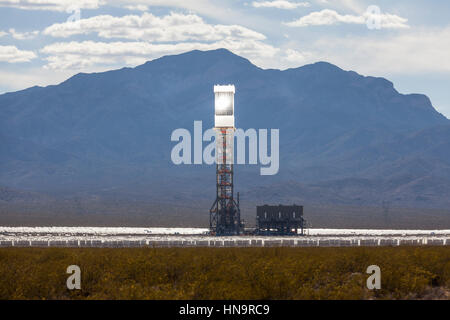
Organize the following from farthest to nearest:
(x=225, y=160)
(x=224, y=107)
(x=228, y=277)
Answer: (x=224, y=107), (x=225, y=160), (x=228, y=277)

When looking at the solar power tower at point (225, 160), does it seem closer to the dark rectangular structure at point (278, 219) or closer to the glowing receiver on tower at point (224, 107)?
the glowing receiver on tower at point (224, 107)

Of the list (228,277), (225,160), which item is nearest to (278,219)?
(225,160)

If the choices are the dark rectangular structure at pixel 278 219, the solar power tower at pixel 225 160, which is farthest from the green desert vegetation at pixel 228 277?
the solar power tower at pixel 225 160

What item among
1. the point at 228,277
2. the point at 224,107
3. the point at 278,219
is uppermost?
the point at 224,107

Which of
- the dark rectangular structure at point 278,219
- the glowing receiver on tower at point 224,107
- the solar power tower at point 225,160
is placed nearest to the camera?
the dark rectangular structure at point 278,219

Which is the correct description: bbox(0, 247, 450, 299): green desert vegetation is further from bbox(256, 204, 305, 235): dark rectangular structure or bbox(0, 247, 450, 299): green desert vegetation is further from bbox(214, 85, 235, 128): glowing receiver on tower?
bbox(214, 85, 235, 128): glowing receiver on tower

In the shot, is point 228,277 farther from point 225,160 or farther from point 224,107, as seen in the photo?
point 224,107
